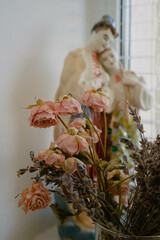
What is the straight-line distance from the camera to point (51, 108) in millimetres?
537

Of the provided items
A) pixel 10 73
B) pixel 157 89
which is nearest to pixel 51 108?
pixel 10 73

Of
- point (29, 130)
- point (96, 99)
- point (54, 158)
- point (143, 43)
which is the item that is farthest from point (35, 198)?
point (143, 43)

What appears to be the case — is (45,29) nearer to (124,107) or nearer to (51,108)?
(124,107)

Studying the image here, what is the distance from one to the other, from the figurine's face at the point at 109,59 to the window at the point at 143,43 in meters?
0.28

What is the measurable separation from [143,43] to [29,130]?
0.72 m

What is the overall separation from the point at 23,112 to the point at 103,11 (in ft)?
2.20

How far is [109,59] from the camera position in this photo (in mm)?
1054

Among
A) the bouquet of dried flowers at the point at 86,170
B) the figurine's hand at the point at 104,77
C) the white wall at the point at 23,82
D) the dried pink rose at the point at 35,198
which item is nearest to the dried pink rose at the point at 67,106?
the bouquet of dried flowers at the point at 86,170

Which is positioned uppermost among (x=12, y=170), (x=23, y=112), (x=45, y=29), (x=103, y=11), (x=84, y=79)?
(x=103, y=11)

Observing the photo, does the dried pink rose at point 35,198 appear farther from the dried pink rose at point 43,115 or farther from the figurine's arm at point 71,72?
the figurine's arm at point 71,72

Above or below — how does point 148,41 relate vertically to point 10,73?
above

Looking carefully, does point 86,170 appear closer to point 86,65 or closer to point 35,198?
point 35,198

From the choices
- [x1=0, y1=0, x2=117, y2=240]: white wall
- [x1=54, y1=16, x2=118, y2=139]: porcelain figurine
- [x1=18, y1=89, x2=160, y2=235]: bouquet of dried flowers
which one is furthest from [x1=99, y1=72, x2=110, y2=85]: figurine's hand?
[x1=18, y1=89, x2=160, y2=235]: bouquet of dried flowers

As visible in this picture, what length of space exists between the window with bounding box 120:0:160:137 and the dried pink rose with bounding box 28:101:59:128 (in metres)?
0.82
